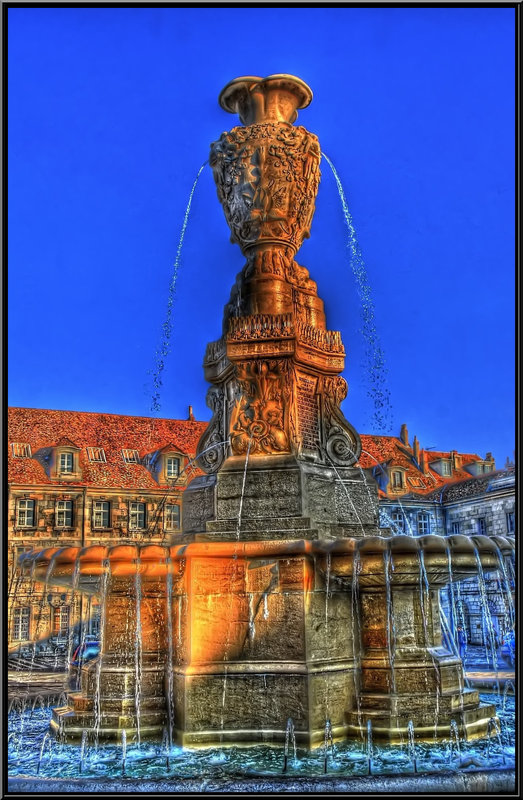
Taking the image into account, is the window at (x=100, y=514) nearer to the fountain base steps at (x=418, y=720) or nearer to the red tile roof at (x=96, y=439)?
the red tile roof at (x=96, y=439)

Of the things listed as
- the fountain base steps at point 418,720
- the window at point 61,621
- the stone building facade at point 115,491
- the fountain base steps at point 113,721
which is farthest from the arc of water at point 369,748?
the window at point 61,621

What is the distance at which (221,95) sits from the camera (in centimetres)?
1227

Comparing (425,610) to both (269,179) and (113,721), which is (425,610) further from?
(269,179)

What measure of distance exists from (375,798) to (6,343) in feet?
Answer: 16.5

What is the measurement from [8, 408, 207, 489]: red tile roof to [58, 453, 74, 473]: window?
71 cm

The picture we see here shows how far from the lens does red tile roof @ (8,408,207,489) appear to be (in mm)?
44250

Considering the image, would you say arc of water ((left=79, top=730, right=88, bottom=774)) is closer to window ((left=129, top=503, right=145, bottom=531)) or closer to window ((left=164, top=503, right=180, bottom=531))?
window ((left=129, top=503, right=145, bottom=531))

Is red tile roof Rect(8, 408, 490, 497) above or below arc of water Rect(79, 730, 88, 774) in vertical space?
above

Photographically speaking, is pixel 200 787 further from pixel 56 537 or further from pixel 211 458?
pixel 56 537

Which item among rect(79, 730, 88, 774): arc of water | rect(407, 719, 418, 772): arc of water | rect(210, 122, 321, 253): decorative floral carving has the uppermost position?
rect(210, 122, 321, 253): decorative floral carving

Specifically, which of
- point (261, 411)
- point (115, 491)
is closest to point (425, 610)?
point (261, 411)

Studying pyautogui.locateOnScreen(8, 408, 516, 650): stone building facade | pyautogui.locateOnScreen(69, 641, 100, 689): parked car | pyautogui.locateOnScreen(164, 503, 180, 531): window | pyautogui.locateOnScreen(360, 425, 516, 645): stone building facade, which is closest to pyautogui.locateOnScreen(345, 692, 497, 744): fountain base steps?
pyautogui.locateOnScreen(69, 641, 100, 689): parked car

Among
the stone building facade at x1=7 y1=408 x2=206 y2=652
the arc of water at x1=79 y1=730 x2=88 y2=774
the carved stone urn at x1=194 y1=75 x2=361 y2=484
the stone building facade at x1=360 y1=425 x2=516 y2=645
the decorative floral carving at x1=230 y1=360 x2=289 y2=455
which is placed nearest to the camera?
the arc of water at x1=79 y1=730 x2=88 y2=774

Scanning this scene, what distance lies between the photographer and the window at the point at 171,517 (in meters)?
46.2
